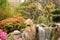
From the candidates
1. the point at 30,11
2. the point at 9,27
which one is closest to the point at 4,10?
the point at 9,27

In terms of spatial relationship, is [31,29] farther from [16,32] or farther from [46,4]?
[46,4]

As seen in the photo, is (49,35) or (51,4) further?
(51,4)

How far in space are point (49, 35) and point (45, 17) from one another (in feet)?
15.0

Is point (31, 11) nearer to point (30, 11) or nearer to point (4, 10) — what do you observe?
point (30, 11)

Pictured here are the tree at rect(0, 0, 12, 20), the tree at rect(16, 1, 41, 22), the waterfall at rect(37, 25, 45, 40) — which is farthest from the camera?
the tree at rect(16, 1, 41, 22)

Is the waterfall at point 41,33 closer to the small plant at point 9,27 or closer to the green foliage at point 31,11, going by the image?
the small plant at point 9,27

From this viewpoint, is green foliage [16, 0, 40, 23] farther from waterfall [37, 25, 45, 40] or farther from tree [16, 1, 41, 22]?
waterfall [37, 25, 45, 40]

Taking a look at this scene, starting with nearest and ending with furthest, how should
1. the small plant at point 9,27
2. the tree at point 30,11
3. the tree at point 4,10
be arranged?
the small plant at point 9,27
the tree at point 4,10
the tree at point 30,11

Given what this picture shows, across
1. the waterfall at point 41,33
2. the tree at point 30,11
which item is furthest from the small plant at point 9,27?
the tree at point 30,11

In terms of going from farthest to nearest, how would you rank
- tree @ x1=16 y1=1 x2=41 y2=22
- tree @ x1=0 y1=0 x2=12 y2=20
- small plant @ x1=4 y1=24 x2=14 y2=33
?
tree @ x1=16 y1=1 x2=41 y2=22 < tree @ x1=0 y1=0 x2=12 y2=20 < small plant @ x1=4 y1=24 x2=14 y2=33

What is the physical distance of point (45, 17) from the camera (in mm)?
15781

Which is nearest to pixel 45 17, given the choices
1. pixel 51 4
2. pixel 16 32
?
pixel 51 4

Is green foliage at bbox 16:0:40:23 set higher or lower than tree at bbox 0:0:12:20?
lower

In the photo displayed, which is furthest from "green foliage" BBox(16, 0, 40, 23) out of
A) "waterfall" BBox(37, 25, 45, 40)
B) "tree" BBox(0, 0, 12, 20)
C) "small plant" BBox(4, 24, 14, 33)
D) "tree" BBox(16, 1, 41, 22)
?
"small plant" BBox(4, 24, 14, 33)
